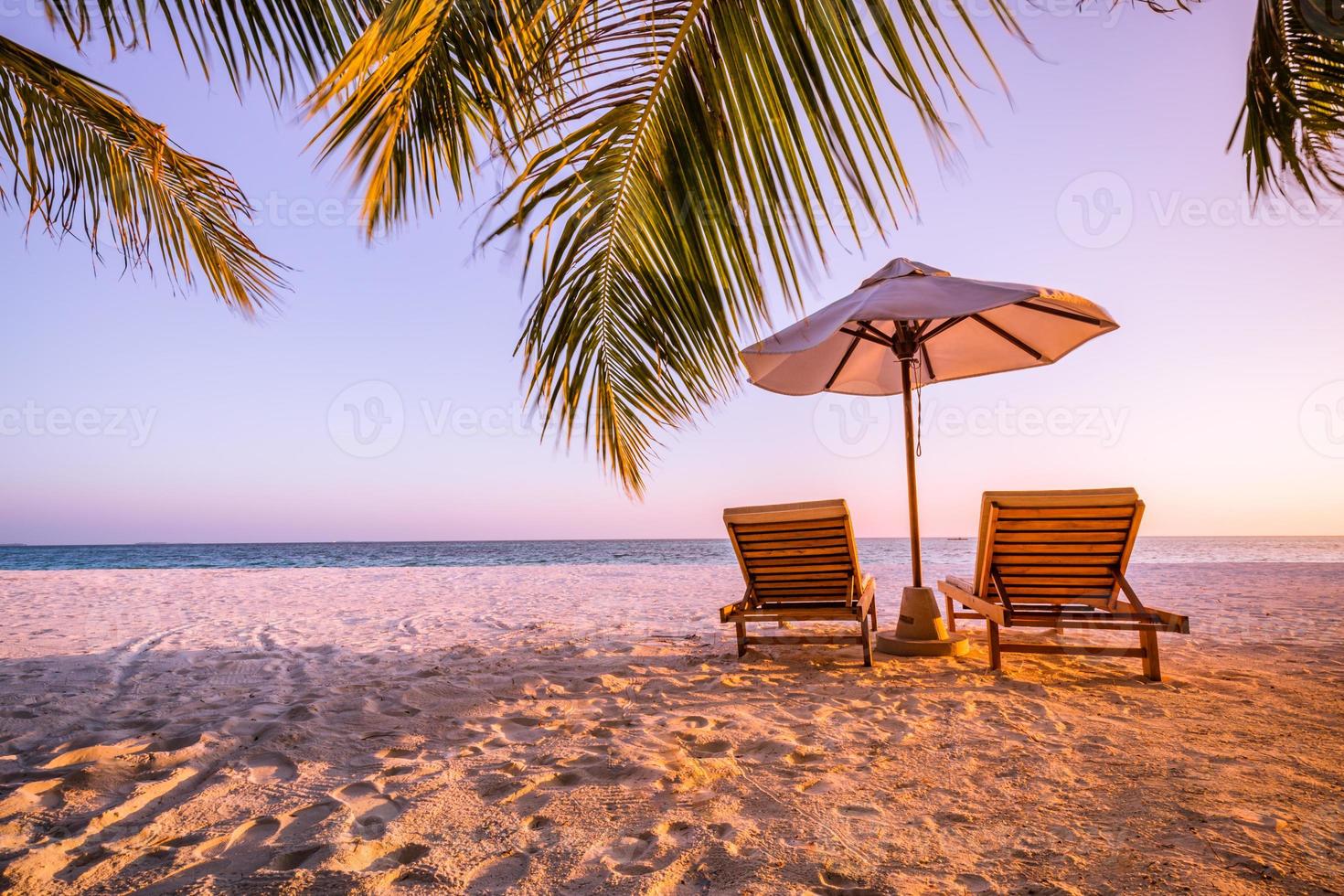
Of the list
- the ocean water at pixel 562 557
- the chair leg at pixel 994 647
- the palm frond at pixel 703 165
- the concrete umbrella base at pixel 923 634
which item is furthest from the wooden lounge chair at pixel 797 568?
the ocean water at pixel 562 557

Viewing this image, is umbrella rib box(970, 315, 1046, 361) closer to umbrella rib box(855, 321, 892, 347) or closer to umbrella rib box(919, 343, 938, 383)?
umbrella rib box(919, 343, 938, 383)

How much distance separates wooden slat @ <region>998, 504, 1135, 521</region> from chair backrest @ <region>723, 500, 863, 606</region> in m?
0.88

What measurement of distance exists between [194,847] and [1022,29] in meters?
2.57

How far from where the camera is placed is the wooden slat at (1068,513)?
332 centimetres

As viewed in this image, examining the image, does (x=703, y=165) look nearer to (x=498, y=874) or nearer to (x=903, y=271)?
(x=498, y=874)

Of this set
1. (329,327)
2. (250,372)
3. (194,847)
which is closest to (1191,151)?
(194,847)

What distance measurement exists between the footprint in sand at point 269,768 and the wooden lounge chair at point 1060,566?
330 centimetres

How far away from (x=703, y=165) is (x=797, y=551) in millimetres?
2818

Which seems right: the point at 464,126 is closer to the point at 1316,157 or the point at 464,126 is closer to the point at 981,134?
the point at 981,134

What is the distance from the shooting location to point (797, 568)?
153 inches

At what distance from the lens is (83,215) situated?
7.65 feet

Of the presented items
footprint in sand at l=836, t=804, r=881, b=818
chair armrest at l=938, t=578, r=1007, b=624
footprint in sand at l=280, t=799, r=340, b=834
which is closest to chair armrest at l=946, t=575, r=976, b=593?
chair armrest at l=938, t=578, r=1007, b=624

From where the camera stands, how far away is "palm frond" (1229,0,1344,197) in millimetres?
1855

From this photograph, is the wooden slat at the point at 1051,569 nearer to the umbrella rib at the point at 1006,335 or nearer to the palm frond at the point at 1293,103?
the umbrella rib at the point at 1006,335
